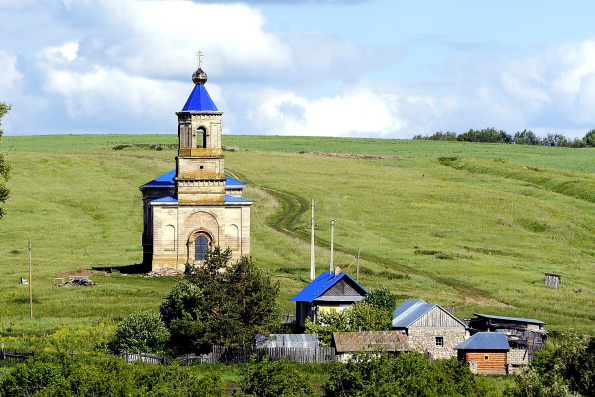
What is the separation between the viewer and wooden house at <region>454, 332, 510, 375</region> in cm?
5047

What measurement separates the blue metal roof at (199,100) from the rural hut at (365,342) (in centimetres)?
2827

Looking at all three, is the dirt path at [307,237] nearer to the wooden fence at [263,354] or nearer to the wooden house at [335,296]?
the wooden house at [335,296]

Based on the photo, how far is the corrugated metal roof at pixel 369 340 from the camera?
164ft

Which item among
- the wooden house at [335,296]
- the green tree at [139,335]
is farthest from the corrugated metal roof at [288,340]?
the green tree at [139,335]

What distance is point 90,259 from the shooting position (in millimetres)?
81875

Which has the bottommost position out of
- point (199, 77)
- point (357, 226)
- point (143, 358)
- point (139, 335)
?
point (143, 358)

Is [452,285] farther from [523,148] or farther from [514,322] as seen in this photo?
[523,148]

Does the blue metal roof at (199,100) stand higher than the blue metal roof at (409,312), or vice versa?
the blue metal roof at (199,100)

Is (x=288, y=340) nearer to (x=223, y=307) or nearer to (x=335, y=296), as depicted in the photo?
(x=223, y=307)

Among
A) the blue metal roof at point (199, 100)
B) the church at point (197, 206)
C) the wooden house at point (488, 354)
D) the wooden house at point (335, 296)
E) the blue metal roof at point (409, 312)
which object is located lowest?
the wooden house at point (488, 354)

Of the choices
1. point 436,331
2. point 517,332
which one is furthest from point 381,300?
point 517,332

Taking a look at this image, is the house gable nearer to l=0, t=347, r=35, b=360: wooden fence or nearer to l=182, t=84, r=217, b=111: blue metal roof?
l=0, t=347, r=35, b=360: wooden fence

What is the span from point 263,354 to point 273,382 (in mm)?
12046

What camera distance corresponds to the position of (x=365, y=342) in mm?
50406
